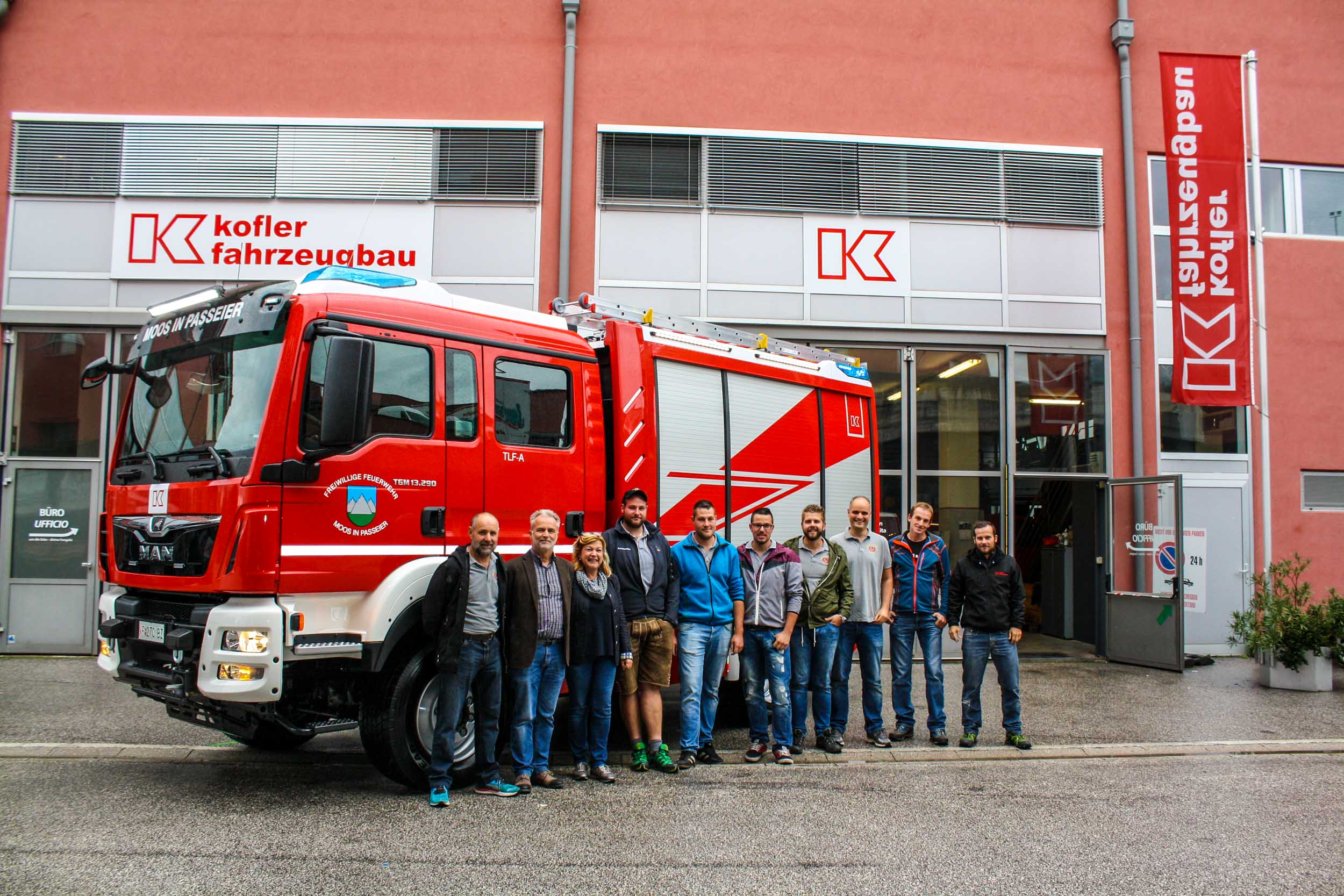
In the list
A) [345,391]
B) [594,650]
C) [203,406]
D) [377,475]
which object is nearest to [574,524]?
[594,650]

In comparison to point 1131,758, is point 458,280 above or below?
above

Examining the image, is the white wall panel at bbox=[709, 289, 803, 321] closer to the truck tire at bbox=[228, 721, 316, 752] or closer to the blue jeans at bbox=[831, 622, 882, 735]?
the blue jeans at bbox=[831, 622, 882, 735]

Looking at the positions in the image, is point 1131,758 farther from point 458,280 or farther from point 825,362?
point 458,280

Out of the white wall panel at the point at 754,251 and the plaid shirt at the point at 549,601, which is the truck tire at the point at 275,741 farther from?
the white wall panel at the point at 754,251

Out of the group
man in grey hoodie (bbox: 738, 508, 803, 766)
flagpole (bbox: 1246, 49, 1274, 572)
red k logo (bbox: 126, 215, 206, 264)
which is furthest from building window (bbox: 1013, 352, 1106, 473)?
red k logo (bbox: 126, 215, 206, 264)

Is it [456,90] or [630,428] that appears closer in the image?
[630,428]

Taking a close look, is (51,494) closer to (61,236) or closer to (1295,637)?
(61,236)

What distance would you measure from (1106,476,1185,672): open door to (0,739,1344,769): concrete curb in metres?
3.68

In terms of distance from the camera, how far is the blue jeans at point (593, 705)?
21.2 feet

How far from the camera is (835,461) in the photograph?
9.04 m

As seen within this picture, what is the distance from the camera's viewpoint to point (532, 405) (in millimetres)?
6734

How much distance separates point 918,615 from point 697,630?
77.3 inches

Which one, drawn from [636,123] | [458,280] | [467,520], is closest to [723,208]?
[636,123]

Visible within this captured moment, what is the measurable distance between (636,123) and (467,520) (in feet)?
26.2
